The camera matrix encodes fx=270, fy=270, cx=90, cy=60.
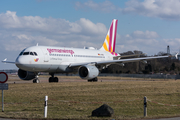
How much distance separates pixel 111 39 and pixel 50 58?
18898 millimetres

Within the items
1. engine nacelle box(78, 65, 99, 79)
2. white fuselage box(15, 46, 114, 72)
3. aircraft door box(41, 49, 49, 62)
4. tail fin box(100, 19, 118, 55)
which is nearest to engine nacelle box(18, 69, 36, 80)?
white fuselage box(15, 46, 114, 72)

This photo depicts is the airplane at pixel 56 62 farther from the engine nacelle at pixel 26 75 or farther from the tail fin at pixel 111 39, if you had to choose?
the tail fin at pixel 111 39

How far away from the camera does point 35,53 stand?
33062mm

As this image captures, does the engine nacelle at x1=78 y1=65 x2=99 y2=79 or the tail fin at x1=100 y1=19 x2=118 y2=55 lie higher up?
the tail fin at x1=100 y1=19 x2=118 y2=55

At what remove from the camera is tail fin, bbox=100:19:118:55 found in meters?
49.7

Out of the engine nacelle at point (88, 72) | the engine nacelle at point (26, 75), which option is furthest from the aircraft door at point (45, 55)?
the engine nacelle at point (88, 72)

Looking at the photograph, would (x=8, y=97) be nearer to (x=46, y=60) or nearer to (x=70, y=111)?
(x=70, y=111)

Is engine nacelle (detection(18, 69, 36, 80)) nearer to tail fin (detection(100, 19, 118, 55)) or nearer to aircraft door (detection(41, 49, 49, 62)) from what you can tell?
aircraft door (detection(41, 49, 49, 62))

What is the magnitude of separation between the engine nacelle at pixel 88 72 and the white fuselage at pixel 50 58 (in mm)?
2531

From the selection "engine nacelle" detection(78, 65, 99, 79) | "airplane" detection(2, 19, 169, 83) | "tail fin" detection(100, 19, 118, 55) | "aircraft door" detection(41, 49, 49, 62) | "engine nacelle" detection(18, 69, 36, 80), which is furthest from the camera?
"tail fin" detection(100, 19, 118, 55)

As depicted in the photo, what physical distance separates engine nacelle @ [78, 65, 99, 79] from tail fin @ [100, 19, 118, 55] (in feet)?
45.7

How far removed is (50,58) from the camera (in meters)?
34.6

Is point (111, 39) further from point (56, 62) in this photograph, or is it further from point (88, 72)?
point (56, 62)

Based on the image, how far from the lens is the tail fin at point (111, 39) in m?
49.7
